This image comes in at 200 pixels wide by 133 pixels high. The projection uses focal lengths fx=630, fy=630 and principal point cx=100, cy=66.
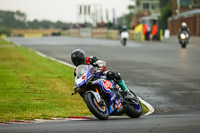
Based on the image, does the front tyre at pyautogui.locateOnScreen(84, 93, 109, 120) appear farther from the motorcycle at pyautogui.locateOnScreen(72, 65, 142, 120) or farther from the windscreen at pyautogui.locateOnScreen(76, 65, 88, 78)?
the windscreen at pyautogui.locateOnScreen(76, 65, 88, 78)

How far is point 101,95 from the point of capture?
1084 cm

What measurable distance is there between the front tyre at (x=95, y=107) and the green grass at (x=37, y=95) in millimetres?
1313

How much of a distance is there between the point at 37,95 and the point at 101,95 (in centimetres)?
436

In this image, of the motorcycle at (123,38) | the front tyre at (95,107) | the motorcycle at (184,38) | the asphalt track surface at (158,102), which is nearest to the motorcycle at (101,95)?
the front tyre at (95,107)

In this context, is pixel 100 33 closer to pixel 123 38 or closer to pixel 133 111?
pixel 123 38

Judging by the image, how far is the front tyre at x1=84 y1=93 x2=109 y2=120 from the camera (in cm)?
1036

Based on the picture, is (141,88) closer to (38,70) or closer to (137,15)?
(38,70)

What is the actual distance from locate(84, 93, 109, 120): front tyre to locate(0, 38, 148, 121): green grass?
1313 mm

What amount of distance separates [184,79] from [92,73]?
365 inches

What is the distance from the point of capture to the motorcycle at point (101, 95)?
10.4 metres

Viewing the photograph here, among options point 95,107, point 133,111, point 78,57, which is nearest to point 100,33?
point 133,111

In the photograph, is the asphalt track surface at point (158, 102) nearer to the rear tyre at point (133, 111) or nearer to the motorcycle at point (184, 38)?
the rear tyre at point (133, 111)

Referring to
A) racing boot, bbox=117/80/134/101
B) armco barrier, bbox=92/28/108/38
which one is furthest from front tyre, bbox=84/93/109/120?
armco barrier, bbox=92/28/108/38

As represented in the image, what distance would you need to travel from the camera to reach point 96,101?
10.5 meters
